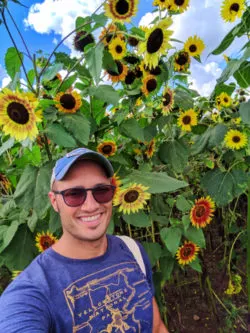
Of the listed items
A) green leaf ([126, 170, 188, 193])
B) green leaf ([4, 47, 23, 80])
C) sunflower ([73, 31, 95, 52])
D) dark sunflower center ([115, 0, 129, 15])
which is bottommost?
green leaf ([126, 170, 188, 193])

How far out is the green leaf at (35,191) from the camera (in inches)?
44.8

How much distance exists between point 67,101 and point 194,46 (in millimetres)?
860

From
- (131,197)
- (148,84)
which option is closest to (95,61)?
(148,84)

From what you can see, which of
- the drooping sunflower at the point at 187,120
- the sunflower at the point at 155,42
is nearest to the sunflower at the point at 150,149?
the drooping sunflower at the point at 187,120

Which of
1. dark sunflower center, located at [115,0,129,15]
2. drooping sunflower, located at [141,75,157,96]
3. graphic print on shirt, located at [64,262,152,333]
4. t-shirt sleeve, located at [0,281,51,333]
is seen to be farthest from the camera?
drooping sunflower, located at [141,75,157,96]

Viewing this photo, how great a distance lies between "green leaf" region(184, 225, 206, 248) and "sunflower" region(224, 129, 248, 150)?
1.61 feet

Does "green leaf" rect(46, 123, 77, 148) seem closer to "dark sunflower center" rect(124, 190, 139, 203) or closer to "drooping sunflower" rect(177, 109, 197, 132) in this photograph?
"dark sunflower center" rect(124, 190, 139, 203)

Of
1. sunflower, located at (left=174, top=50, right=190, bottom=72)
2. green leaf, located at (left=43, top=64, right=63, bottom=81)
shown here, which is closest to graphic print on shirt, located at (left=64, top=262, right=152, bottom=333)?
green leaf, located at (left=43, top=64, right=63, bottom=81)

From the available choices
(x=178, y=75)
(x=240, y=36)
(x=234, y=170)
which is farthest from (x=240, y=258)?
(x=240, y=36)

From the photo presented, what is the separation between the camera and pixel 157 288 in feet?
5.24

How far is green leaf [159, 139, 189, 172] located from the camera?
5.09ft

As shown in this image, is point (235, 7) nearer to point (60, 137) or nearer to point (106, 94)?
point (106, 94)

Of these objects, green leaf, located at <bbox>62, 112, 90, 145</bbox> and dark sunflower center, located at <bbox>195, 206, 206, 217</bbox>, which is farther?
dark sunflower center, located at <bbox>195, 206, 206, 217</bbox>

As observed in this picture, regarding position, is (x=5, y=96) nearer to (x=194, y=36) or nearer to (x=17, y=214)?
(x=17, y=214)
